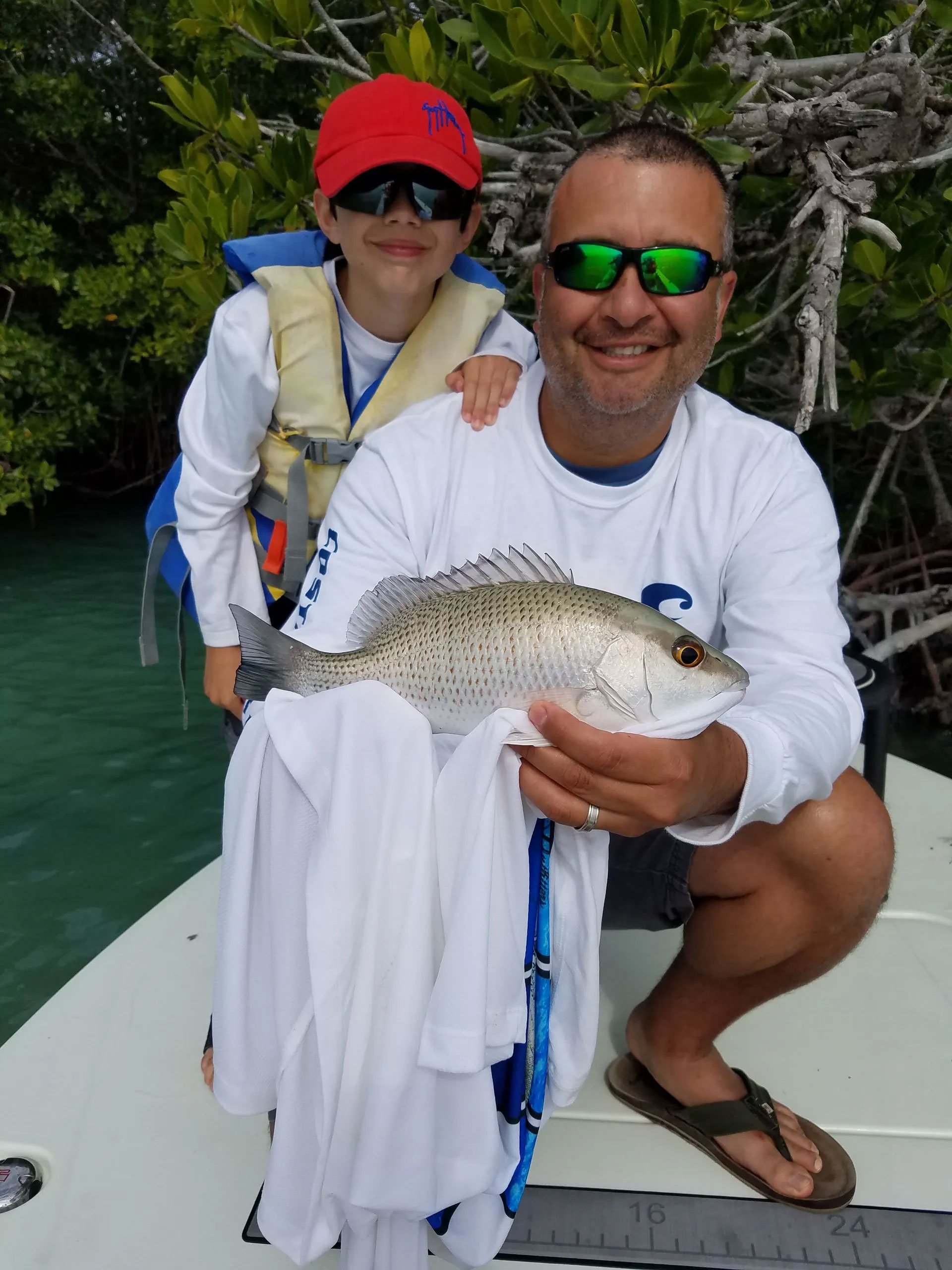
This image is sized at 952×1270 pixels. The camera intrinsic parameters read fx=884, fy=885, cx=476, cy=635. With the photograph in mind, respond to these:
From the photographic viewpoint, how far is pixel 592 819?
1.35m

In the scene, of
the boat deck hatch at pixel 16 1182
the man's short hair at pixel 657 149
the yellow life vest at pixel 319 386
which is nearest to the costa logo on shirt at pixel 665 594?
the man's short hair at pixel 657 149

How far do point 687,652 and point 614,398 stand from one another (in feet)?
2.31

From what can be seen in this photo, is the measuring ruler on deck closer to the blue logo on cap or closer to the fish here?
the fish

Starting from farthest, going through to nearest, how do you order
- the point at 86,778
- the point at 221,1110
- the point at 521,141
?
the point at 86,778 → the point at 521,141 → the point at 221,1110

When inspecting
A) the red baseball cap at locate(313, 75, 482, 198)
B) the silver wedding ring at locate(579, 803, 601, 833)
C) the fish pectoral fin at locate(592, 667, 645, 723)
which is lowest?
the silver wedding ring at locate(579, 803, 601, 833)

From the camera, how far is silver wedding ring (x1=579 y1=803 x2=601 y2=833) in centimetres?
134

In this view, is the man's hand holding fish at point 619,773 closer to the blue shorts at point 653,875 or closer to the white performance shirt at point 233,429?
the blue shorts at point 653,875

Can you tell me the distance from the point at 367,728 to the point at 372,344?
1.36m

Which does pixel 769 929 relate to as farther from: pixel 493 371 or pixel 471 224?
pixel 471 224

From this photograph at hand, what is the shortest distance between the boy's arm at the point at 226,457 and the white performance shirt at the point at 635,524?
0.45 m

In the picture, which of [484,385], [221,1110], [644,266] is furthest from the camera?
[484,385]

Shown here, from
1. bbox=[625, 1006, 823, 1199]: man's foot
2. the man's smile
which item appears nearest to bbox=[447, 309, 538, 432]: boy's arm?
the man's smile

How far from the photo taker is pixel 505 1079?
145 centimetres

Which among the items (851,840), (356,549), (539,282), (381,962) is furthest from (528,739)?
(539,282)
